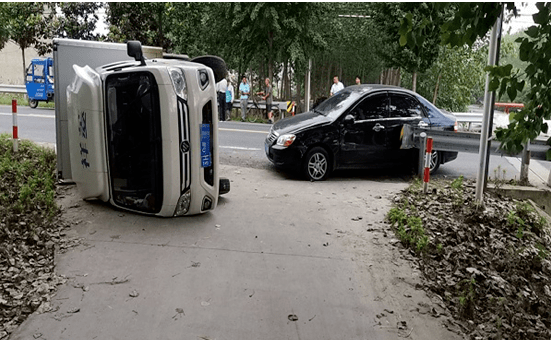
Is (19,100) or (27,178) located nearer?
(27,178)

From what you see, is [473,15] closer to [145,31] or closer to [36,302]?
[36,302]

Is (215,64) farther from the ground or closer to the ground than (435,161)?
farther from the ground

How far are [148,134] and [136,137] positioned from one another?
182 mm

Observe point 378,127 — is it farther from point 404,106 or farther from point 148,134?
point 148,134

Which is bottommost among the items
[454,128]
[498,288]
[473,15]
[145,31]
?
[498,288]

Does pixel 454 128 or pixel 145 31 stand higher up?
pixel 145 31

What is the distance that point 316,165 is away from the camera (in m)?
10.7

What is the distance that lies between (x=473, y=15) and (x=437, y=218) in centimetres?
484

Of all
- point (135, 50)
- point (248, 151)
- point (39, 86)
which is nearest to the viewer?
point (135, 50)

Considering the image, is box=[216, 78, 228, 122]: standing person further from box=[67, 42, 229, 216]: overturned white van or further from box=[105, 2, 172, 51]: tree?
box=[67, 42, 229, 216]: overturned white van

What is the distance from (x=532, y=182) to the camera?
10656 mm

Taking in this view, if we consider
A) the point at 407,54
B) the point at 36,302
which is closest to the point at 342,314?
the point at 36,302

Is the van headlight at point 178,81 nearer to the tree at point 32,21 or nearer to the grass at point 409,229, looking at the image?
the grass at point 409,229

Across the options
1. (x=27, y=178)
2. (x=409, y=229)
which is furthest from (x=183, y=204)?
(x=27, y=178)
